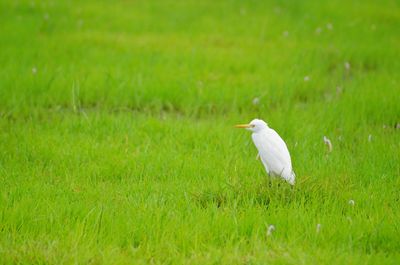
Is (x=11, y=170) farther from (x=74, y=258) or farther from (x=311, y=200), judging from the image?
(x=311, y=200)

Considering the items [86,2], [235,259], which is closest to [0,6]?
[86,2]

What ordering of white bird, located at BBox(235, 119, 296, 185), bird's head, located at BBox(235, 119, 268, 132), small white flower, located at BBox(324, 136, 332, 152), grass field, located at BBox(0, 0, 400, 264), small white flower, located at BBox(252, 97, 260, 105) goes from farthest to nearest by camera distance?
small white flower, located at BBox(252, 97, 260, 105)
small white flower, located at BBox(324, 136, 332, 152)
bird's head, located at BBox(235, 119, 268, 132)
white bird, located at BBox(235, 119, 296, 185)
grass field, located at BBox(0, 0, 400, 264)

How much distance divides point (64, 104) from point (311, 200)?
341 centimetres

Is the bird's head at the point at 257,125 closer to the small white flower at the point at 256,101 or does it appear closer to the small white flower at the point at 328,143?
the small white flower at the point at 328,143

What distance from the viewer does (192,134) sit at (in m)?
5.71

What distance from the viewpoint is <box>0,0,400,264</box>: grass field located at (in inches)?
149

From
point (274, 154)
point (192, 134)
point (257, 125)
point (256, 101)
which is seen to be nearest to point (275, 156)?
point (274, 154)

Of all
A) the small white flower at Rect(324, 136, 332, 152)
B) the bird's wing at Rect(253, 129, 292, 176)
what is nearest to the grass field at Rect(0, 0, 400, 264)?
the small white flower at Rect(324, 136, 332, 152)

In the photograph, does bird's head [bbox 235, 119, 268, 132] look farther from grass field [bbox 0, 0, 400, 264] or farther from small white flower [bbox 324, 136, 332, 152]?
small white flower [bbox 324, 136, 332, 152]

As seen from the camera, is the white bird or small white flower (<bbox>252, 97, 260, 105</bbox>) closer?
the white bird

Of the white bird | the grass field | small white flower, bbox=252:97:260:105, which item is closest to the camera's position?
the grass field

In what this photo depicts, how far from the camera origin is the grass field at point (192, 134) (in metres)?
3.78

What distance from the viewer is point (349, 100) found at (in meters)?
6.47

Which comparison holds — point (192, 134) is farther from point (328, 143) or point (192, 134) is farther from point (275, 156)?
point (275, 156)
